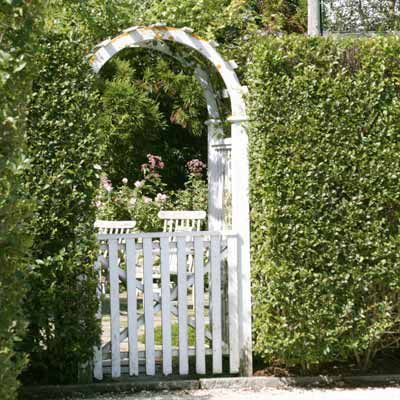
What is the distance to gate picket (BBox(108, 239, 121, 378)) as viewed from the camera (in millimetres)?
5992

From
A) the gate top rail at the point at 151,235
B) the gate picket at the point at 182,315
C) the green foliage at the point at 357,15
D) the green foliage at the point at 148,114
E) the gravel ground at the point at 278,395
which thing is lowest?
the gravel ground at the point at 278,395

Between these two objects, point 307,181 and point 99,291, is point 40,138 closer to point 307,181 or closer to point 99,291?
point 99,291

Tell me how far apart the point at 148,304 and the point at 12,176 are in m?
2.42

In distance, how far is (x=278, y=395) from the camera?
5727mm

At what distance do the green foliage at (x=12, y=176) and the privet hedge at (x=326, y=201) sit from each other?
2.15 meters

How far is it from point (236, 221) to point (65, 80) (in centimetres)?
172

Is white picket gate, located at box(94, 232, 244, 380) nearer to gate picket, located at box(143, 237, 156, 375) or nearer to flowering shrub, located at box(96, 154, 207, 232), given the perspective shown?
gate picket, located at box(143, 237, 156, 375)

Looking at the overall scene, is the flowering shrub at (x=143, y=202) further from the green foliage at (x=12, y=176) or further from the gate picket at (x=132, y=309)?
the green foliage at (x=12, y=176)

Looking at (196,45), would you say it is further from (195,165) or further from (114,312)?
(195,165)

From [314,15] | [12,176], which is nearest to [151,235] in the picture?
[12,176]

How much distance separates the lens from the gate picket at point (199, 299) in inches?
241

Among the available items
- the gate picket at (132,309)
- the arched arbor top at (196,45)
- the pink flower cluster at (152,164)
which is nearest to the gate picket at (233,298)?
the gate picket at (132,309)

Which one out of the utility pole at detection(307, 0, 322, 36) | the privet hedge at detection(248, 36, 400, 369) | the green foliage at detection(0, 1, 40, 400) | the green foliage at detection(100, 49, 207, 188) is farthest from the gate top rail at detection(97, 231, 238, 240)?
the green foliage at detection(100, 49, 207, 188)

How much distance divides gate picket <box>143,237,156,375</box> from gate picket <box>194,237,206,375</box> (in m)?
0.35
